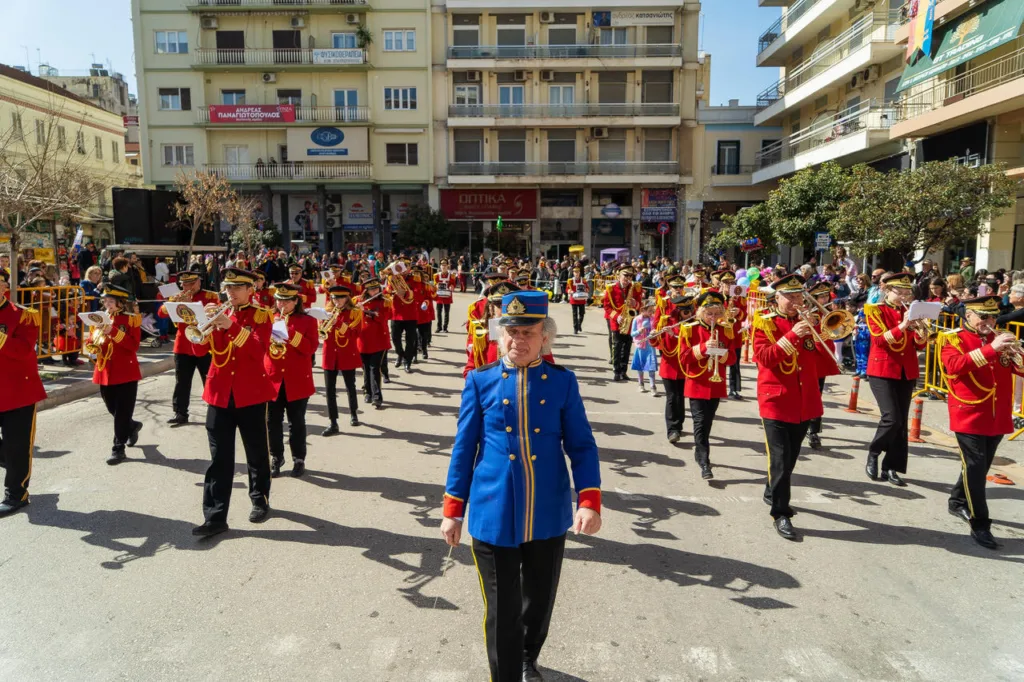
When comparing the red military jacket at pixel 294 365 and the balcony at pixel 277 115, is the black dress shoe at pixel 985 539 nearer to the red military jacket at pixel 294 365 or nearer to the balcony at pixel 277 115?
the red military jacket at pixel 294 365

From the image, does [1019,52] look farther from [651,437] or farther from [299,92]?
[299,92]

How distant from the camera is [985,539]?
5734mm

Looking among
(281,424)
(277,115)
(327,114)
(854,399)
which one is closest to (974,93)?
(854,399)

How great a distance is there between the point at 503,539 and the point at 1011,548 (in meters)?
4.58

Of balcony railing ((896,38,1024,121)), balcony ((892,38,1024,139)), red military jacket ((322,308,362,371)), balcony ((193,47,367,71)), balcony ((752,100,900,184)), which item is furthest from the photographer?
balcony ((193,47,367,71))

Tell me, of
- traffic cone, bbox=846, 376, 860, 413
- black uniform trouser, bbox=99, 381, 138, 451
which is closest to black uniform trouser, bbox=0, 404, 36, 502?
black uniform trouser, bbox=99, 381, 138, 451

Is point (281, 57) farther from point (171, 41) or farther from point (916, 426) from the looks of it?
point (916, 426)

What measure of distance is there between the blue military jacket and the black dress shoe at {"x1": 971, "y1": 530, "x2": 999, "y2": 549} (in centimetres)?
391

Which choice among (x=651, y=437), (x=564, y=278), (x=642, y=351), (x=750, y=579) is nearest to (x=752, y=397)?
(x=642, y=351)

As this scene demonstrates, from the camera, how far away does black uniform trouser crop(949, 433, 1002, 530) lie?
18.9 feet

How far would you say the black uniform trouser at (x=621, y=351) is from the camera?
13.1 meters

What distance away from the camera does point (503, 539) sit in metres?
3.51

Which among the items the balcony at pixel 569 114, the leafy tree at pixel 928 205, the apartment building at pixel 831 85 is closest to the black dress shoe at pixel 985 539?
the leafy tree at pixel 928 205

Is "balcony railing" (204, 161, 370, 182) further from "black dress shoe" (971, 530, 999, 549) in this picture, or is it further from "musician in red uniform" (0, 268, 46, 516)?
"black dress shoe" (971, 530, 999, 549)
